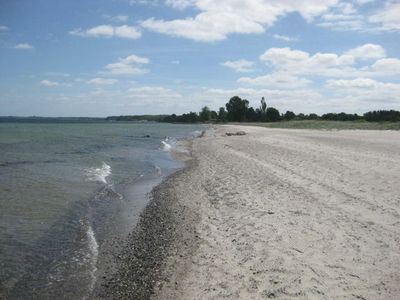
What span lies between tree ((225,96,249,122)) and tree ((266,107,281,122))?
52.9 feet

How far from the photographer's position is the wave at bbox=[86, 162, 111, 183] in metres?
20.1

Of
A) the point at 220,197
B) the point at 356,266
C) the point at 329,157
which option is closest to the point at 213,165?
the point at 329,157

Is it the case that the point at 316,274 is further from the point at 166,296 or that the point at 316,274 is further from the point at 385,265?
the point at 166,296

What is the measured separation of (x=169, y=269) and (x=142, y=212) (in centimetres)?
550

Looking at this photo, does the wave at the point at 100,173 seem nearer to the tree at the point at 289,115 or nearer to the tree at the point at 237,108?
the tree at the point at 289,115

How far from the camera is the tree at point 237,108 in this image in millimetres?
160750

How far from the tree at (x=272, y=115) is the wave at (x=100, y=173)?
12152 centimetres

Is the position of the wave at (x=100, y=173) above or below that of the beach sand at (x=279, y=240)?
below

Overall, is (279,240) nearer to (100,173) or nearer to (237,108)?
(100,173)

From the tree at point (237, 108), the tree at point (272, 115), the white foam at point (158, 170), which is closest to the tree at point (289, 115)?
the tree at point (272, 115)

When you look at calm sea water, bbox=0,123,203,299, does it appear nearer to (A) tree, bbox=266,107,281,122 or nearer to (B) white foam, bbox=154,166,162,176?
(B) white foam, bbox=154,166,162,176

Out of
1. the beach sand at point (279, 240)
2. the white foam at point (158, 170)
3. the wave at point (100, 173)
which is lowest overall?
the white foam at point (158, 170)

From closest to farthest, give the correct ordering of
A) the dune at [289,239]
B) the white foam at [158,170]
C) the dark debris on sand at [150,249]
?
the dune at [289,239], the dark debris on sand at [150,249], the white foam at [158,170]

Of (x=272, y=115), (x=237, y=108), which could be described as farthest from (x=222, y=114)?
(x=272, y=115)
